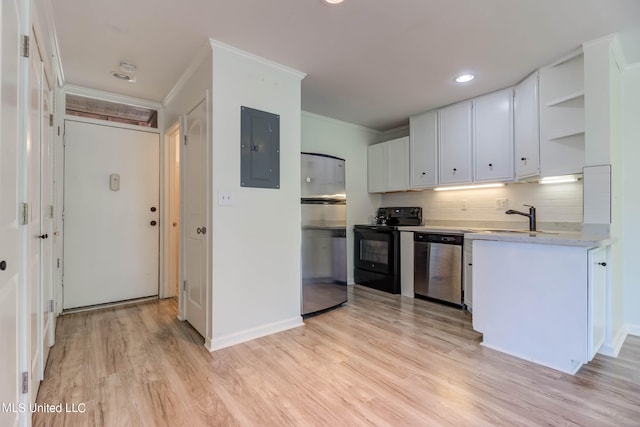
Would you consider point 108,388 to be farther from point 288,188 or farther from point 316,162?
point 316,162

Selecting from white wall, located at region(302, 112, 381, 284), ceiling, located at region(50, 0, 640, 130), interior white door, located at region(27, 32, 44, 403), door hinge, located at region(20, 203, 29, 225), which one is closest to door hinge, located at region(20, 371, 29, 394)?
interior white door, located at region(27, 32, 44, 403)

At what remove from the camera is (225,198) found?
94.0 inches

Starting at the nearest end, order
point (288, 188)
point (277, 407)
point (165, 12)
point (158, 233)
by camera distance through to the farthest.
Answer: point (277, 407) → point (165, 12) → point (288, 188) → point (158, 233)

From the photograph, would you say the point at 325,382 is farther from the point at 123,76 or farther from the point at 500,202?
the point at 123,76

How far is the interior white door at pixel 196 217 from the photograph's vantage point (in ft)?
8.38

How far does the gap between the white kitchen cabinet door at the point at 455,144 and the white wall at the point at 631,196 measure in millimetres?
1278

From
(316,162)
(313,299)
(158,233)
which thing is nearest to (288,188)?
(316,162)

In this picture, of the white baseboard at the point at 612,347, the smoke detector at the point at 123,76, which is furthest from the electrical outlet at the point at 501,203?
the smoke detector at the point at 123,76

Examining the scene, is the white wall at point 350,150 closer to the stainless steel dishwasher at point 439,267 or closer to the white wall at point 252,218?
the stainless steel dishwasher at point 439,267

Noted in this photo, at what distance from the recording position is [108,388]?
1808 millimetres

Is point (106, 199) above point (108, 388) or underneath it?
above

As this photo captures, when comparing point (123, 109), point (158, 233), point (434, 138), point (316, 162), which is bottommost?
point (158, 233)

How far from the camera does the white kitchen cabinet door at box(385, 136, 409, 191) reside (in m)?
4.20

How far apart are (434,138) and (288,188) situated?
2.18 m
